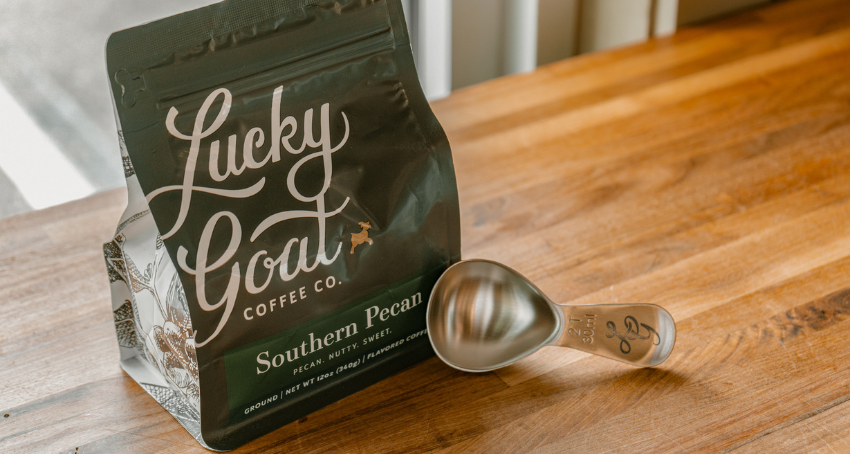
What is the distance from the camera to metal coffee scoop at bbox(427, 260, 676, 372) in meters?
0.59

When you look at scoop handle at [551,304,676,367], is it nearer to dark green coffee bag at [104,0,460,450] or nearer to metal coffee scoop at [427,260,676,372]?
metal coffee scoop at [427,260,676,372]

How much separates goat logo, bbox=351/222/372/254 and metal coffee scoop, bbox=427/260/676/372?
7 cm

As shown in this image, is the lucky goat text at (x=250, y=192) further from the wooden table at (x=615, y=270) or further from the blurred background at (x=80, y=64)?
the blurred background at (x=80, y=64)

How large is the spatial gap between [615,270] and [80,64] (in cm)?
72

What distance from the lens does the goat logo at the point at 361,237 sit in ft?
1.81

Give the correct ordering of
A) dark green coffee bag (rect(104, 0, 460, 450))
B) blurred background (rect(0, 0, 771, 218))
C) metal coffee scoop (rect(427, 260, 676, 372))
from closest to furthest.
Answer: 1. dark green coffee bag (rect(104, 0, 460, 450))
2. metal coffee scoop (rect(427, 260, 676, 372))
3. blurred background (rect(0, 0, 771, 218))

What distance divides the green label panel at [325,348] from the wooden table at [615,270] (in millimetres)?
29

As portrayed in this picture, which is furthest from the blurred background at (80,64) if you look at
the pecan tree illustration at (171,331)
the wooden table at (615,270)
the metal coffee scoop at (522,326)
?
the metal coffee scoop at (522,326)

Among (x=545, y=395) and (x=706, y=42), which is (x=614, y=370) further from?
(x=706, y=42)

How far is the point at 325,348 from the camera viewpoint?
1.84ft

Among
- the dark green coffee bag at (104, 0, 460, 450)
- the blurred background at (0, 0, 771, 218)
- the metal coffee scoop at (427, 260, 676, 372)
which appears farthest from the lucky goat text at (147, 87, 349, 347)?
the blurred background at (0, 0, 771, 218)

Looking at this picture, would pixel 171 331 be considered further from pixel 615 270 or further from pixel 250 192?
pixel 615 270

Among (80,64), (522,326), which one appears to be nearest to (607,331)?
(522,326)

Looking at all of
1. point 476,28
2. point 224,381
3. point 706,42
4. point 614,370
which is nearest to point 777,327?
point 614,370
